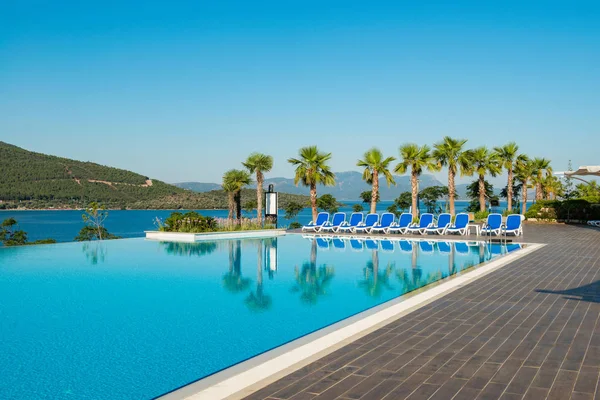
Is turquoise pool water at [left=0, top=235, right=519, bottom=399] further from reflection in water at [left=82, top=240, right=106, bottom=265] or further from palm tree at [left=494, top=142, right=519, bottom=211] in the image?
palm tree at [left=494, top=142, right=519, bottom=211]

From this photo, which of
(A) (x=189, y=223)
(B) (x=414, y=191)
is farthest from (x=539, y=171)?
(A) (x=189, y=223)

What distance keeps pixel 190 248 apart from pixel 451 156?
1661 centimetres

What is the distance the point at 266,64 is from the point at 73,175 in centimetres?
4487

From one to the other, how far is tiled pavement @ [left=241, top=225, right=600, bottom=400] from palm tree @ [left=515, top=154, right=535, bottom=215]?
103 feet

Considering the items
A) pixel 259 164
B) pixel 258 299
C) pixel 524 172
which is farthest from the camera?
pixel 524 172

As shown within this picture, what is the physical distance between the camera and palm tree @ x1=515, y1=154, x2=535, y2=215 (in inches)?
1417

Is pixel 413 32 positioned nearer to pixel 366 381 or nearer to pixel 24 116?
pixel 366 381

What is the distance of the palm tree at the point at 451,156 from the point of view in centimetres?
2666

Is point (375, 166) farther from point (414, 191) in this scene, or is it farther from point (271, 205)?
point (271, 205)

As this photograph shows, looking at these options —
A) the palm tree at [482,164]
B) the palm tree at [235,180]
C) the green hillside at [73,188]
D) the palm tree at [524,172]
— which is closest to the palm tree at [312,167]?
the palm tree at [235,180]

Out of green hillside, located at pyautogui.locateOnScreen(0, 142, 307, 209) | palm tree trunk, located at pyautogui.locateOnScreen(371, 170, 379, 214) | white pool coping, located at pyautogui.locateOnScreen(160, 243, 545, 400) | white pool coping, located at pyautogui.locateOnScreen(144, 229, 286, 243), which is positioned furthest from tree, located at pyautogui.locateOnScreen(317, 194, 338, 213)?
white pool coping, located at pyautogui.locateOnScreen(160, 243, 545, 400)

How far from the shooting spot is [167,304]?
712 cm

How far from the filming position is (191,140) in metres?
39.1

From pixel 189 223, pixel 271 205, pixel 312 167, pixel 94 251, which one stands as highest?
pixel 312 167
